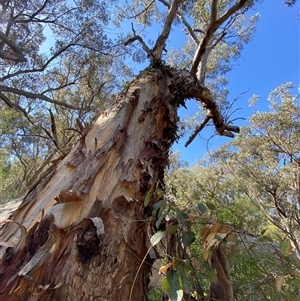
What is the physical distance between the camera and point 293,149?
7.36 m

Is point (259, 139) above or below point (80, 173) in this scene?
above

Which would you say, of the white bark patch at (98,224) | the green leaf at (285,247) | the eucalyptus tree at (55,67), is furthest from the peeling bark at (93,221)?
the eucalyptus tree at (55,67)

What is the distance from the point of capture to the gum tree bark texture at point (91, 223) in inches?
31.8

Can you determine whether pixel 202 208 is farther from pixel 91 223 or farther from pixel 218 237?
pixel 91 223

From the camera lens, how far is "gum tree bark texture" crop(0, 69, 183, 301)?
2.65 feet

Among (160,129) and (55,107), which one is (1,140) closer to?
(55,107)

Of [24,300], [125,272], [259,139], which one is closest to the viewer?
[24,300]

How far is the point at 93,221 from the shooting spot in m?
0.91

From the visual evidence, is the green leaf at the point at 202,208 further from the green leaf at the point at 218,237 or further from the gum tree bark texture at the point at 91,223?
the gum tree bark texture at the point at 91,223

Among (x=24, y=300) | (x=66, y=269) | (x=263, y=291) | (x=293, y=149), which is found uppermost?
(x=293, y=149)

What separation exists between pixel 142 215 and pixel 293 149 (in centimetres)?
758

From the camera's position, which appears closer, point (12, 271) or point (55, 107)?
point (12, 271)

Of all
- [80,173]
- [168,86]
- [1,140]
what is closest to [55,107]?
[1,140]

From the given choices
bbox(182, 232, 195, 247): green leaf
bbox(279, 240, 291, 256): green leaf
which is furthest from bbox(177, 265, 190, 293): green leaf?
bbox(279, 240, 291, 256): green leaf
